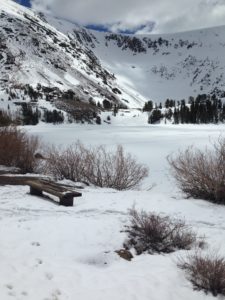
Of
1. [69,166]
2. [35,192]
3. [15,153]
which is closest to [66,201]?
[35,192]

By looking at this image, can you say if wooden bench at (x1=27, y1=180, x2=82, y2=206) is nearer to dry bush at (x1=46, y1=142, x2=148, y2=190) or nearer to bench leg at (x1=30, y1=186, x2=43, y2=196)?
bench leg at (x1=30, y1=186, x2=43, y2=196)

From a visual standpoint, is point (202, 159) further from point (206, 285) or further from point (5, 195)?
point (206, 285)

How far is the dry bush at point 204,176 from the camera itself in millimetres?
15547

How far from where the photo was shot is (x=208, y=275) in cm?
831

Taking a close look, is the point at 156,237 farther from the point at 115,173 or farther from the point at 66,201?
the point at 115,173

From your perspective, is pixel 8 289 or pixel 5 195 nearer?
pixel 8 289

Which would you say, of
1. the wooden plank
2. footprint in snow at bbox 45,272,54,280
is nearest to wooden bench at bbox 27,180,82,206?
the wooden plank

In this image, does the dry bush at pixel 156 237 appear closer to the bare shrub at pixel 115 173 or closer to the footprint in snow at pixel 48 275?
the footprint in snow at pixel 48 275

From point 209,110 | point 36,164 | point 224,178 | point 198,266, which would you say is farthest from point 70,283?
point 209,110

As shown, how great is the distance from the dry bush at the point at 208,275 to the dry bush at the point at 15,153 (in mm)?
15612

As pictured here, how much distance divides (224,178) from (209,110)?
138496 millimetres

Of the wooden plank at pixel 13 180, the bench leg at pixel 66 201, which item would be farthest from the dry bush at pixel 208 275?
the wooden plank at pixel 13 180

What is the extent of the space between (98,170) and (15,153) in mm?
5539

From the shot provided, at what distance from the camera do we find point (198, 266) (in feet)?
27.9
